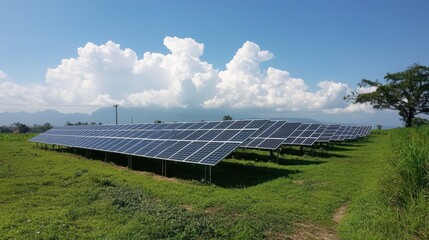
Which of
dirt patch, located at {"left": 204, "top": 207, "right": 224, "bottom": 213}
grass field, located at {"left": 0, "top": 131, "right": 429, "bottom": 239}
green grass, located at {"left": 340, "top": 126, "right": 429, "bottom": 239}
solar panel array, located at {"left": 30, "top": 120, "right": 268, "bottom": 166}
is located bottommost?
dirt patch, located at {"left": 204, "top": 207, "right": 224, "bottom": 213}

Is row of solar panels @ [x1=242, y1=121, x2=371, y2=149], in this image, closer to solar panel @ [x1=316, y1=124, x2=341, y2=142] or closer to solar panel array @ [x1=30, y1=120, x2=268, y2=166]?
solar panel @ [x1=316, y1=124, x2=341, y2=142]

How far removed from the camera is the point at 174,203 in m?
9.95

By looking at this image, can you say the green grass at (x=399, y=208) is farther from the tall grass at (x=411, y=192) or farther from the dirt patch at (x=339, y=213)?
the dirt patch at (x=339, y=213)

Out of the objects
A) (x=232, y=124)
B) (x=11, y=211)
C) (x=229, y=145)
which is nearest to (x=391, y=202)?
(x=229, y=145)

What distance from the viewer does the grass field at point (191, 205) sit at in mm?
7133

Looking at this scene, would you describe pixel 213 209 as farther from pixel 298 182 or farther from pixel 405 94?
pixel 405 94

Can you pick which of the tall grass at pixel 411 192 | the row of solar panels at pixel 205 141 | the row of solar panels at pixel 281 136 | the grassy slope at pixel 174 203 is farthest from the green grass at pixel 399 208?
the row of solar panels at pixel 281 136

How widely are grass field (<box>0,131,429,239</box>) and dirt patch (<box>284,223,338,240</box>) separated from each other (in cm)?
2

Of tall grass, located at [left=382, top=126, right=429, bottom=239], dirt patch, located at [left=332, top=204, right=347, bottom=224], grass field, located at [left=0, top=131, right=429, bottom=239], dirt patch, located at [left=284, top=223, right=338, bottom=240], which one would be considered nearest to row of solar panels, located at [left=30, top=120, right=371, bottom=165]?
grass field, located at [left=0, top=131, right=429, bottom=239]

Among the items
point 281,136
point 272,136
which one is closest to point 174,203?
point 281,136

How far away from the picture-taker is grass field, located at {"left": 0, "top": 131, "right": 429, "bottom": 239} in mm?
7133

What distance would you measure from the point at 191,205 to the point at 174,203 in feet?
1.82

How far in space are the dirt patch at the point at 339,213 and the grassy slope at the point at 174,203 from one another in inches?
4.7

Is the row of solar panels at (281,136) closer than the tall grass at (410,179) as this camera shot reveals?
No
